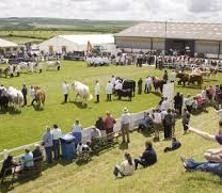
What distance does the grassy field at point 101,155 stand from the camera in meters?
13.2

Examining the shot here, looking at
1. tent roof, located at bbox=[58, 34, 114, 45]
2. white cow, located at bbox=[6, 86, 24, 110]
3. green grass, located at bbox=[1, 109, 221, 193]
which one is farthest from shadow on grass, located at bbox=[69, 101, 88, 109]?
tent roof, located at bbox=[58, 34, 114, 45]

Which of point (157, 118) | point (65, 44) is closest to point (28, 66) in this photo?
point (65, 44)

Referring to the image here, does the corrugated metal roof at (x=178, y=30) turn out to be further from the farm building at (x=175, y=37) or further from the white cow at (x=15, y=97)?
the white cow at (x=15, y=97)

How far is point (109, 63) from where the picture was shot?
52500 mm

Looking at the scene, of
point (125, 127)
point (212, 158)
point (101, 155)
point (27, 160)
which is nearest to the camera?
point (212, 158)

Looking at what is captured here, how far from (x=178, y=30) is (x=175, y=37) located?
2648 mm

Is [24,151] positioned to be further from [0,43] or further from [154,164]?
[0,43]

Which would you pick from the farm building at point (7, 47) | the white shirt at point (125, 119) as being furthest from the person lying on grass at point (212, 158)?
the farm building at point (7, 47)

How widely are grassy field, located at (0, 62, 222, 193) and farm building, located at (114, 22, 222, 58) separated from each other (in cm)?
2724

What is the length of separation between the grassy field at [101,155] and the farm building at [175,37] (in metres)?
27.2

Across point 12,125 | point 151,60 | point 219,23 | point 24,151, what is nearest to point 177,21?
point 219,23

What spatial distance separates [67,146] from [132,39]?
169ft

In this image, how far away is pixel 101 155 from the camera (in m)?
20.4

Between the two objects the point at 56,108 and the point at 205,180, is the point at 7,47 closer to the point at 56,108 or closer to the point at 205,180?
the point at 56,108
